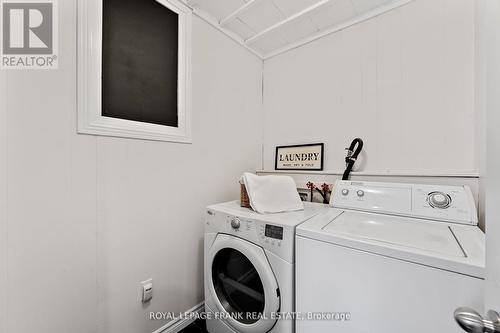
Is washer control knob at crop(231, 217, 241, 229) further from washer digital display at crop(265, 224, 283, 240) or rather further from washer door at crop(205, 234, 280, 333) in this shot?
washer digital display at crop(265, 224, 283, 240)

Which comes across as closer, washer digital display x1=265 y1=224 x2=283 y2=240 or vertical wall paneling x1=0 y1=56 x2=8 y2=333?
vertical wall paneling x1=0 y1=56 x2=8 y2=333

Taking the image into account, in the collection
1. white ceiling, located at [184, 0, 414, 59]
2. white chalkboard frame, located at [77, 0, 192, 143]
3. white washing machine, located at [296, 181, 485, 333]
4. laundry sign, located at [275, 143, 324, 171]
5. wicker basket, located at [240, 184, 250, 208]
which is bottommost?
white washing machine, located at [296, 181, 485, 333]

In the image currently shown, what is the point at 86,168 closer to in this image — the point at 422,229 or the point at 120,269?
the point at 120,269

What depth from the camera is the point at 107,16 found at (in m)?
1.02

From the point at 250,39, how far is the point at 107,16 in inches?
43.5

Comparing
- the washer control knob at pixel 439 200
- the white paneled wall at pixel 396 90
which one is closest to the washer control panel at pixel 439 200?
the washer control knob at pixel 439 200

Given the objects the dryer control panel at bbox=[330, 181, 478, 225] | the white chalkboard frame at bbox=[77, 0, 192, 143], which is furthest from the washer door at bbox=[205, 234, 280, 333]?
the white chalkboard frame at bbox=[77, 0, 192, 143]

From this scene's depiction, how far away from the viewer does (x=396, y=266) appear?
2.16 feet

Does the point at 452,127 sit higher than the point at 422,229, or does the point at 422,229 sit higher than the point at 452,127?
the point at 452,127

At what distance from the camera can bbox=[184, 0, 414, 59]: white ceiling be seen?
1.36 metres

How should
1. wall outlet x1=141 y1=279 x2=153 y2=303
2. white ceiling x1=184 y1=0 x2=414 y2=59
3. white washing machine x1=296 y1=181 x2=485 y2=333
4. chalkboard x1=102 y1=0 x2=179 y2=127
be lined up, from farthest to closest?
white ceiling x1=184 y1=0 x2=414 y2=59 → wall outlet x1=141 y1=279 x2=153 y2=303 → chalkboard x1=102 y1=0 x2=179 y2=127 → white washing machine x1=296 y1=181 x2=485 y2=333

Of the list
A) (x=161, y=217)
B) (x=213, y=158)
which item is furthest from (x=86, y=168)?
(x=213, y=158)

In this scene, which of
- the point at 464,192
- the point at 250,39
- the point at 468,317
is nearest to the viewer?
the point at 468,317

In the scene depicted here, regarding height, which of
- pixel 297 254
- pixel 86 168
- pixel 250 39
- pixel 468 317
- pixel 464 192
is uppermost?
pixel 250 39
